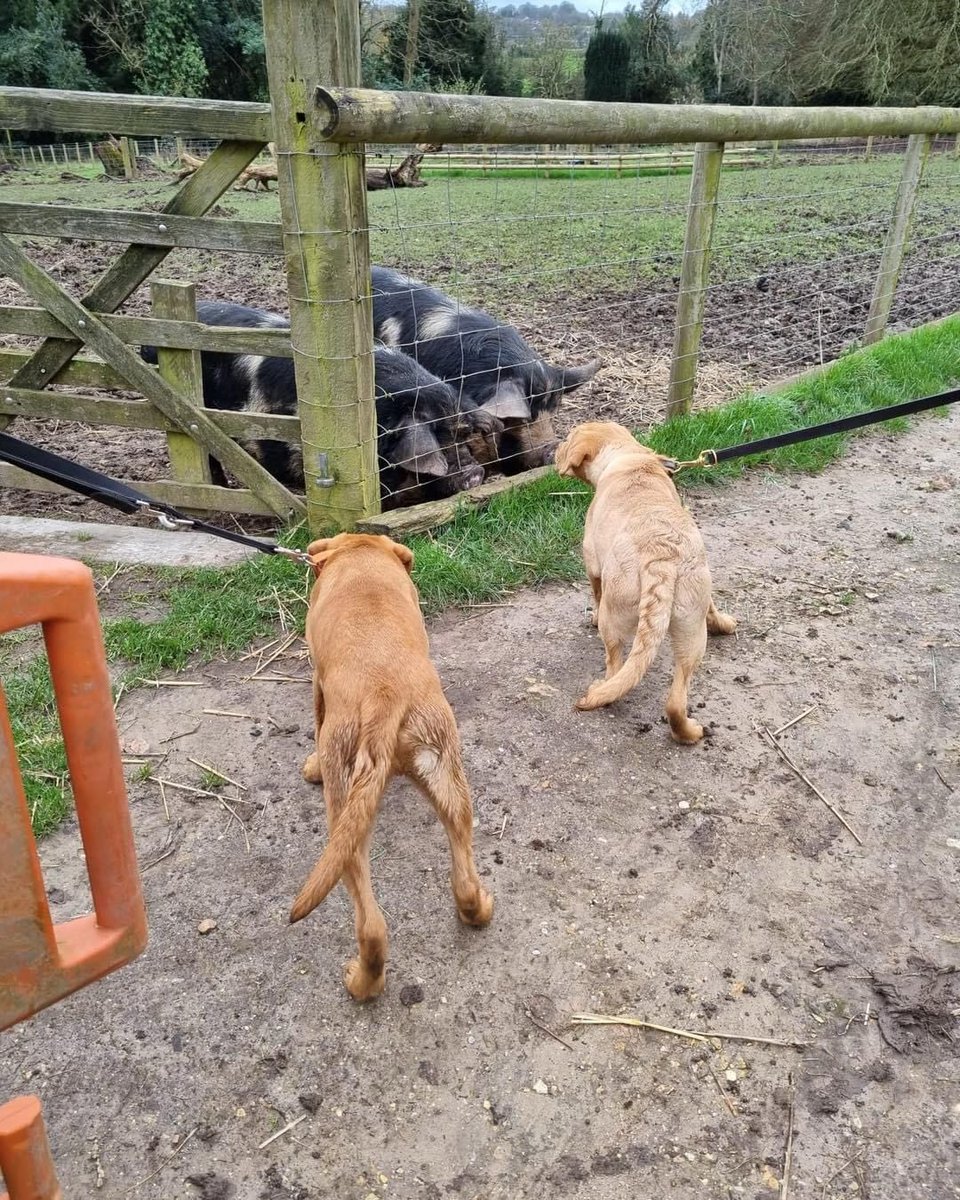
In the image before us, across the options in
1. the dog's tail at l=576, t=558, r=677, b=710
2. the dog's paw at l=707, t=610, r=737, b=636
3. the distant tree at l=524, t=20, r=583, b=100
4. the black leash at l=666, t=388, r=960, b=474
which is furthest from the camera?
the distant tree at l=524, t=20, r=583, b=100

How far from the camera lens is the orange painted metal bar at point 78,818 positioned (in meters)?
0.91

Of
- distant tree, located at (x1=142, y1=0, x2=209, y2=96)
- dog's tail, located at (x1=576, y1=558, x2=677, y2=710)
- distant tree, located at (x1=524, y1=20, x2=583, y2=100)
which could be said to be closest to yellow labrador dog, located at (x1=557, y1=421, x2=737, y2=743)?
dog's tail, located at (x1=576, y1=558, x2=677, y2=710)

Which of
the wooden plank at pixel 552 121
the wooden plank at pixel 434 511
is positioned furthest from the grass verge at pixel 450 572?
the wooden plank at pixel 552 121

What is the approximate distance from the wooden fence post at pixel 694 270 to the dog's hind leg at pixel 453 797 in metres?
4.10

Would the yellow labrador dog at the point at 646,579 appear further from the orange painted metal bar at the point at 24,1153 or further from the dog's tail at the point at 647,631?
the orange painted metal bar at the point at 24,1153

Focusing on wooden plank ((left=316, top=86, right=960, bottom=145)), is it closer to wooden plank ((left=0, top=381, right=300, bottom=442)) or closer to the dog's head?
wooden plank ((left=0, top=381, right=300, bottom=442))

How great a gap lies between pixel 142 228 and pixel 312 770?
2.62m

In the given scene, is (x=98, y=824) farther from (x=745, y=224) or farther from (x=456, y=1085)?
(x=745, y=224)

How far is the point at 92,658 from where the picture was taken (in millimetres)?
967

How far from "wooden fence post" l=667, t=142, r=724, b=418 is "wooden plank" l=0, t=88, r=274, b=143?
2694 millimetres

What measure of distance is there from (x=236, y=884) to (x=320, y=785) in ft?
1.56

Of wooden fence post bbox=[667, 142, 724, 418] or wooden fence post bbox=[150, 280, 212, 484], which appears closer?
wooden fence post bbox=[150, 280, 212, 484]

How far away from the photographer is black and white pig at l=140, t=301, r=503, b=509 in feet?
16.2

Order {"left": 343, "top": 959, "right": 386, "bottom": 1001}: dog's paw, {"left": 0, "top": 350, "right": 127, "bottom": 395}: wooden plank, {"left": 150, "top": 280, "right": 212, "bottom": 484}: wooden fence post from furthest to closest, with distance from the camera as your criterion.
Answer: {"left": 0, "top": 350, "right": 127, "bottom": 395}: wooden plank → {"left": 150, "top": 280, "right": 212, "bottom": 484}: wooden fence post → {"left": 343, "top": 959, "right": 386, "bottom": 1001}: dog's paw
